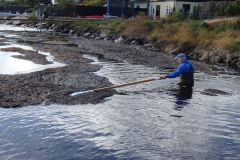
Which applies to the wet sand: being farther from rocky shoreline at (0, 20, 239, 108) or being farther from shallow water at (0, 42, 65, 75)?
shallow water at (0, 42, 65, 75)

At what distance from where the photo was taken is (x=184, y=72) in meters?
20.4

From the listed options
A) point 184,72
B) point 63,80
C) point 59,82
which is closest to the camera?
point 184,72

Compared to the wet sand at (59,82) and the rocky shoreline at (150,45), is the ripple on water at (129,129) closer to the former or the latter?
the wet sand at (59,82)

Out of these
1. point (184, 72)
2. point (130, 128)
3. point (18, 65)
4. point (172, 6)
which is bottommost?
point (130, 128)

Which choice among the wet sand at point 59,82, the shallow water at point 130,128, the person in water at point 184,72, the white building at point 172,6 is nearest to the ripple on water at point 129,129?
the shallow water at point 130,128

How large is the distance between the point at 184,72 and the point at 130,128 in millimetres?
7094

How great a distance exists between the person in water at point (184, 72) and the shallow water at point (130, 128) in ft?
3.53

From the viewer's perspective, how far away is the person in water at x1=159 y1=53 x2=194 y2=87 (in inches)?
795

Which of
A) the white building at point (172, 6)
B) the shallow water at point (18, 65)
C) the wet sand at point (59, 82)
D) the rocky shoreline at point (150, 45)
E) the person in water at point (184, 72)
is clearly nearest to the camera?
the wet sand at point (59, 82)

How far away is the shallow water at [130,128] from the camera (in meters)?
12.1

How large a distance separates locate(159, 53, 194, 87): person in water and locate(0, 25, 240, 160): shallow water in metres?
1.07

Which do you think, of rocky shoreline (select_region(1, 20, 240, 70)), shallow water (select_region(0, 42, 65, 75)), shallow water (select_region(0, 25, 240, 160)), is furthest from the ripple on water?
rocky shoreline (select_region(1, 20, 240, 70))

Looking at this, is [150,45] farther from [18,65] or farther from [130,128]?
[130,128]

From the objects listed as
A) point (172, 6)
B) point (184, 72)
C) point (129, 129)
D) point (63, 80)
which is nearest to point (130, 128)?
point (129, 129)
